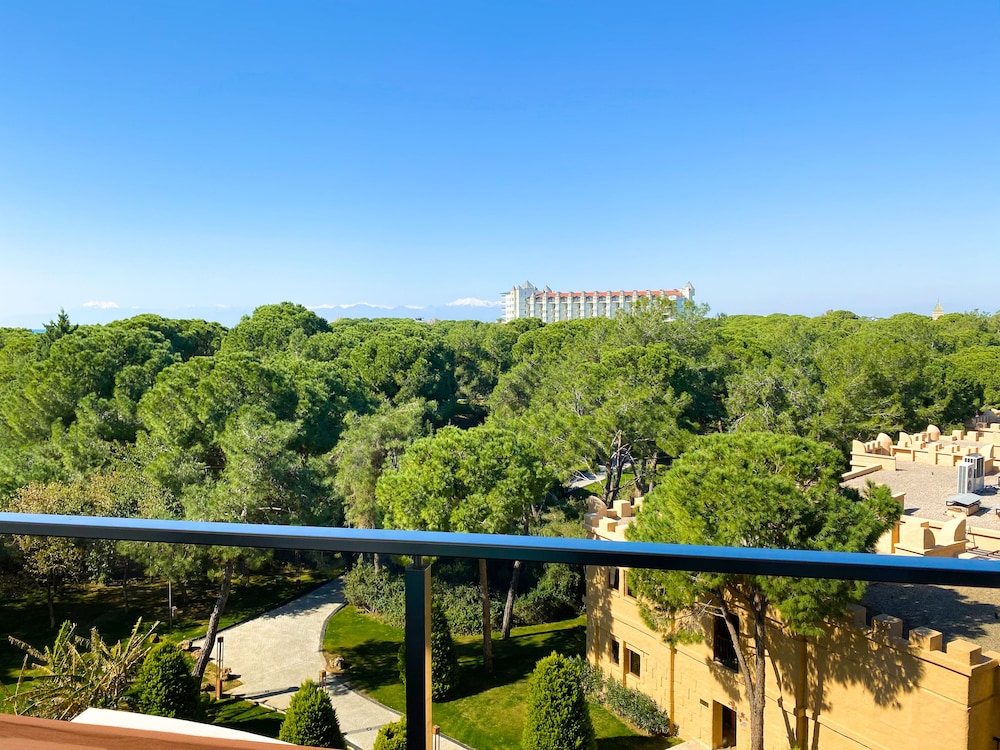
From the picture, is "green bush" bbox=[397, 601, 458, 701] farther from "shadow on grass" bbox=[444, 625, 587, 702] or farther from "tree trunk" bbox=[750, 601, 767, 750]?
"tree trunk" bbox=[750, 601, 767, 750]

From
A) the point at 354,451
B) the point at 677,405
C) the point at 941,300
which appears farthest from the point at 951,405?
the point at 941,300

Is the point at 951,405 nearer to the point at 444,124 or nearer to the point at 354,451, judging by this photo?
the point at 354,451

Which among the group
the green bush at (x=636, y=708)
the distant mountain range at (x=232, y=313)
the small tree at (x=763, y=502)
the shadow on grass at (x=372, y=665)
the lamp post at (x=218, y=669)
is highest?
the distant mountain range at (x=232, y=313)

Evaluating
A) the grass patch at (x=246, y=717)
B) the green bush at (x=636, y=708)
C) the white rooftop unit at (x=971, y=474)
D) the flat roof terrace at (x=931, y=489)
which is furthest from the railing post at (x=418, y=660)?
the white rooftop unit at (x=971, y=474)

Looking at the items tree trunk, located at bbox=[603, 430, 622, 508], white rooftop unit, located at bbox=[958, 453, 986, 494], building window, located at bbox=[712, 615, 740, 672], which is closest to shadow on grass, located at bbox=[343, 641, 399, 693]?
building window, located at bbox=[712, 615, 740, 672]

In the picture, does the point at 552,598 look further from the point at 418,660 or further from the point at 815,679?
the point at 815,679

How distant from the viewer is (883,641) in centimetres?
182

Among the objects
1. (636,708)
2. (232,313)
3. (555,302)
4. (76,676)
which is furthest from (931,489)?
(555,302)

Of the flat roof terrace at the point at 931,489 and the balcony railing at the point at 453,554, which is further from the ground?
the balcony railing at the point at 453,554

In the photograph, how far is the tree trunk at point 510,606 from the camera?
1.45 metres

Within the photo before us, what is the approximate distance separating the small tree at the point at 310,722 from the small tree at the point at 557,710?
1.27 ft

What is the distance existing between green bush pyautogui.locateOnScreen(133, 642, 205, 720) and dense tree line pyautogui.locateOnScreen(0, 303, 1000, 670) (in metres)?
0.06

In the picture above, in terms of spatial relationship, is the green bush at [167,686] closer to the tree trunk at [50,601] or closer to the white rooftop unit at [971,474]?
the tree trunk at [50,601]

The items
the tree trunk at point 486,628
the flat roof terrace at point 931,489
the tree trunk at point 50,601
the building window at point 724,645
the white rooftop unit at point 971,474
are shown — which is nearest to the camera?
the tree trunk at point 486,628
